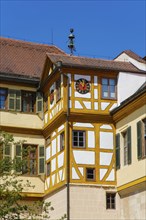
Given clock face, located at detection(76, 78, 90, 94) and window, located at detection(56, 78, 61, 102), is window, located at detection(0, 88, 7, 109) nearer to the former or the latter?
window, located at detection(56, 78, 61, 102)

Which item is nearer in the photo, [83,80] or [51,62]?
[83,80]

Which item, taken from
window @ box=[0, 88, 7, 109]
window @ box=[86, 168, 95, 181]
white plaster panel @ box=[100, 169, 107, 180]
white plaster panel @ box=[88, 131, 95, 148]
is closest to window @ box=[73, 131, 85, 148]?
white plaster panel @ box=[88, 131, 95, 148]

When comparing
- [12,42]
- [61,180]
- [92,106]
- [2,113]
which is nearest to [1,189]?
[61,180]

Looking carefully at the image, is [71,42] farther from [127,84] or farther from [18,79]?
[127,84]

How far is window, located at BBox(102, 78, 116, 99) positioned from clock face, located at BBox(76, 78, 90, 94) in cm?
78

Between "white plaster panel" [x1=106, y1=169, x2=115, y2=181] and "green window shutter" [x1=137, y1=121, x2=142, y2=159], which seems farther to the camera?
"white plaster panel" [x1=106, y1=169, x2=115, y2=181]

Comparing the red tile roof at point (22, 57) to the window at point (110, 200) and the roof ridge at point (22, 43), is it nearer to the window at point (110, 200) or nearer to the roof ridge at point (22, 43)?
the roof ridge at point (22, 43)

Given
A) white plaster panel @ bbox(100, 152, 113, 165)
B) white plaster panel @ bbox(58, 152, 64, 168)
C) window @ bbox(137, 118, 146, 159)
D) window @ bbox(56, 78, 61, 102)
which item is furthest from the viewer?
window @ bbox(56, 78, 61, 102)

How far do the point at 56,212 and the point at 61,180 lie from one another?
150cm

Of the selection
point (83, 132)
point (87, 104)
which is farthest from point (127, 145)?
point (87, 104)

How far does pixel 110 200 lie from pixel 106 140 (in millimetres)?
2712

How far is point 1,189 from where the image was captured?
2197 centimetres

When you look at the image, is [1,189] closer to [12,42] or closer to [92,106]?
[92,106]

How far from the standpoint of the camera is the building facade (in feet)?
84.3
